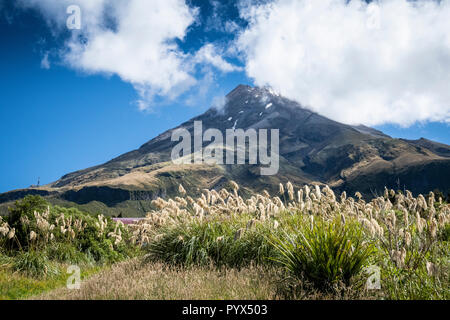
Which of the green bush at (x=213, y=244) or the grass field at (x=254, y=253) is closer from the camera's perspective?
the grass field at (x=254, y=253)

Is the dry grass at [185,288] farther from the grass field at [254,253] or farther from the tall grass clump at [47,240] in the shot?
the tall grass clump at [47,240]

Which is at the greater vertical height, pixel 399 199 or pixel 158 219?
pixel 399 199

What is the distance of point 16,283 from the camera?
7734 mm

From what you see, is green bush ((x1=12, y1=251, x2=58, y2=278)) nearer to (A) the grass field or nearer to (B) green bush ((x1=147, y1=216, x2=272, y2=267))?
(A) the grass field

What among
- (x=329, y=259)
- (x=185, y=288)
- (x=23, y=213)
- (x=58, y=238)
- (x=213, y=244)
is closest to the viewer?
(x=329, y=259)

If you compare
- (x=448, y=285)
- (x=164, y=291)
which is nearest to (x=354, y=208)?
(x=448, y=285)

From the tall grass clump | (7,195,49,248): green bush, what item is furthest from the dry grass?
(7,195,49,248): green bush

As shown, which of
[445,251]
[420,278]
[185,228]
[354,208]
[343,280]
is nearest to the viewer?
[420,278]

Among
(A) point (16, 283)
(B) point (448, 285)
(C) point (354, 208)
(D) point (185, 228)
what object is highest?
(C) point (354, 208)

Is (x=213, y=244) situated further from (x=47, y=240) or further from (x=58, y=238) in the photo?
(x=58, y=238)

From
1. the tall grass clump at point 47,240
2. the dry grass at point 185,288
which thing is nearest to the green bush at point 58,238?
the tall grass clump at point 47,240

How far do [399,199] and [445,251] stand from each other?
218 centimetres

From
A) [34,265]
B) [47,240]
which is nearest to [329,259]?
[34,265]
